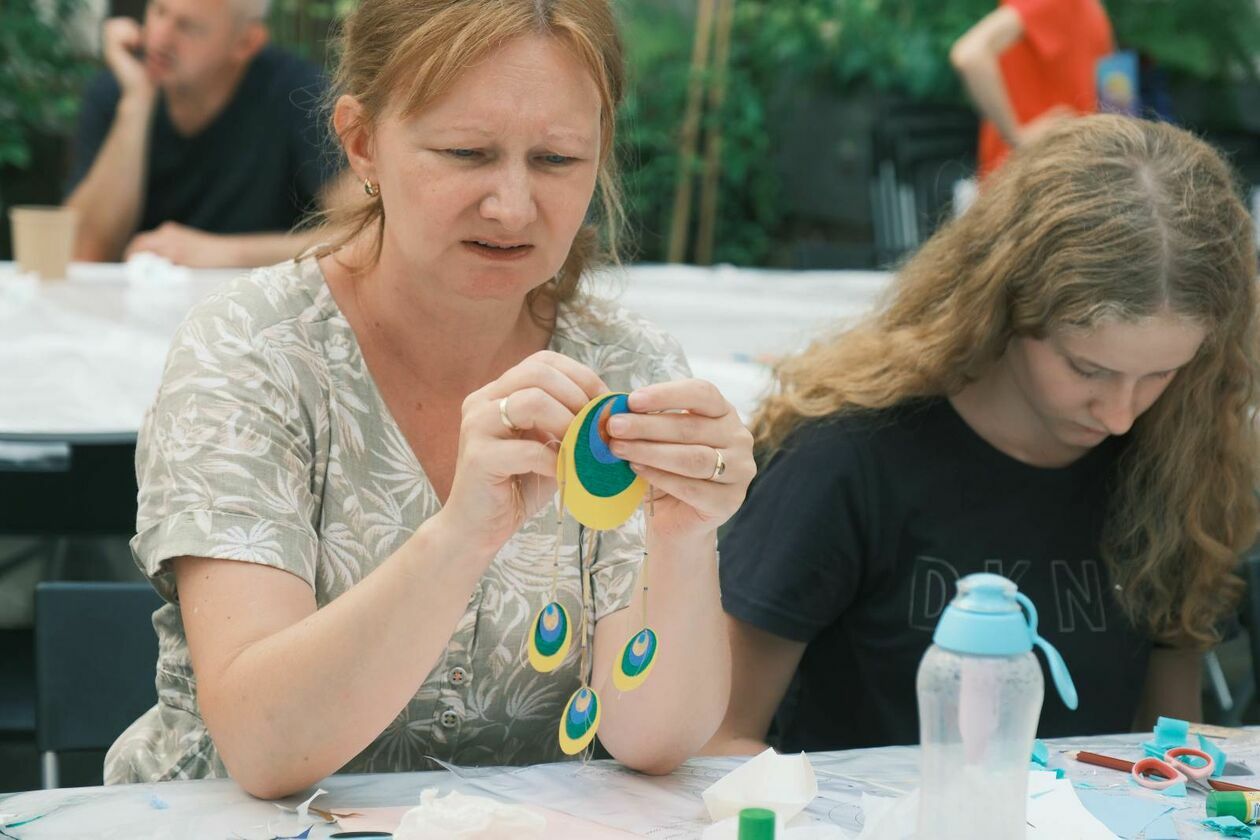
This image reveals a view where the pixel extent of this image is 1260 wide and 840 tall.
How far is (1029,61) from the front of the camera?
190 inches

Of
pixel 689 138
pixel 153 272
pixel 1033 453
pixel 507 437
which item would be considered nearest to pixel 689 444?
pixel 507 437

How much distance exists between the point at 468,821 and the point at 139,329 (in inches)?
79.4

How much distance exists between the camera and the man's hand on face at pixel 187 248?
3.76 m

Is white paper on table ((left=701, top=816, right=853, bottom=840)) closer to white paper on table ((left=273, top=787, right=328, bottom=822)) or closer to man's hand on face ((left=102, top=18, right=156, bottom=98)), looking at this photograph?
white paper on table ((left=273, top=787, right=328, bottom=822))

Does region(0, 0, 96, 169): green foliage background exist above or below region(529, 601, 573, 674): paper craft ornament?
above

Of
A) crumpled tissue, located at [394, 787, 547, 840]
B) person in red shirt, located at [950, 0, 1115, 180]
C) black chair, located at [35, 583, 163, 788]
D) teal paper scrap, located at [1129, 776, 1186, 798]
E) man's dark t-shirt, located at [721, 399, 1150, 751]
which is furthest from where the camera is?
person in red shirt, located at [950, 0, 1115, 180]

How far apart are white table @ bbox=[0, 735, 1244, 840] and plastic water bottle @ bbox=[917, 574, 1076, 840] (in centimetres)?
13

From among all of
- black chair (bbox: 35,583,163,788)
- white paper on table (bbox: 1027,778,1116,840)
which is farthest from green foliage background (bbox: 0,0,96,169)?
white paper on table (bbox: 1027,778,1116,840)

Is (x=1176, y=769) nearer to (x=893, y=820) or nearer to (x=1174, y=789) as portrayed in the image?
(x=1174, y=789)

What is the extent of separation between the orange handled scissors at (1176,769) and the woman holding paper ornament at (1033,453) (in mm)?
414

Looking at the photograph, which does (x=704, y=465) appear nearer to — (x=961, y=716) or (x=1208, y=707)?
(x=961, y=716)

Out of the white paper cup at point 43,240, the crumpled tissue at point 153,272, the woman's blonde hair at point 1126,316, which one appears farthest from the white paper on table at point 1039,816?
the white paper cup at point 43,240

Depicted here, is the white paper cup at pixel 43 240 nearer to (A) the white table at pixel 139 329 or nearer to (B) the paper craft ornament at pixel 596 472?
(A) the white table at pixel 139 329

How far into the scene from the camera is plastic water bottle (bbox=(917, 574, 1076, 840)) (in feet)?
3.54
